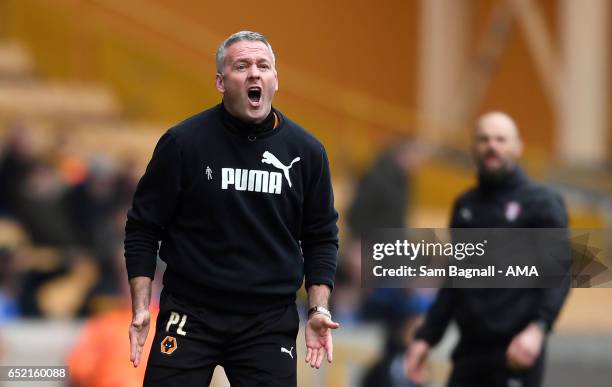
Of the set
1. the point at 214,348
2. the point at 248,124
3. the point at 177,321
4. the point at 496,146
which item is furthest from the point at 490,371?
the point at 248,124

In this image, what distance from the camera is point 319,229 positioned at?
229 inches

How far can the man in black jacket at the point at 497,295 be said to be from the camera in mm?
7395

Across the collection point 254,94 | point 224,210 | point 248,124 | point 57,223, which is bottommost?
point 224,210

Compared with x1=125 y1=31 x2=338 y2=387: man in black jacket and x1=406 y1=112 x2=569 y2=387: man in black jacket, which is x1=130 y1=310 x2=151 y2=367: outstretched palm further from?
x1=406 y1=112 x2=569 y2=387: man in black jacket

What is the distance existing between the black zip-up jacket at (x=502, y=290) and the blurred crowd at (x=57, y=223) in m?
5.39

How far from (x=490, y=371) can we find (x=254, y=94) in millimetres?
2603

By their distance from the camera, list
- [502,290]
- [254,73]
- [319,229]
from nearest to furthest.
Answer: [254,73], [319,229], [502,290]

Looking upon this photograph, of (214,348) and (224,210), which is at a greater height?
(224,210)

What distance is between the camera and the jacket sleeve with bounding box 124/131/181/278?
18.3 ft

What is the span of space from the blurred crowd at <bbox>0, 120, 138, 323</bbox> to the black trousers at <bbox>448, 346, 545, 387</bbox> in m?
5.40

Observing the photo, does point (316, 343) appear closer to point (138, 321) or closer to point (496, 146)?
point (138, 321)

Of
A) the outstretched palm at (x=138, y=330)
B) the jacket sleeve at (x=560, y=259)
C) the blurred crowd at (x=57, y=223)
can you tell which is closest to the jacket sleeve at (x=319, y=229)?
the outstretched palm at (x=138, y=330)

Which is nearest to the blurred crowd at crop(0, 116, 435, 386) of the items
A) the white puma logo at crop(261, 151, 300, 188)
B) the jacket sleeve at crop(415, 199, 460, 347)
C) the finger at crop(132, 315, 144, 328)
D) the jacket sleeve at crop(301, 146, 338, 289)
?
the jacket sleeve at crop(415, 199, 460, 347)

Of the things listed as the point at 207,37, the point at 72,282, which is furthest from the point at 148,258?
the point at 207,37
